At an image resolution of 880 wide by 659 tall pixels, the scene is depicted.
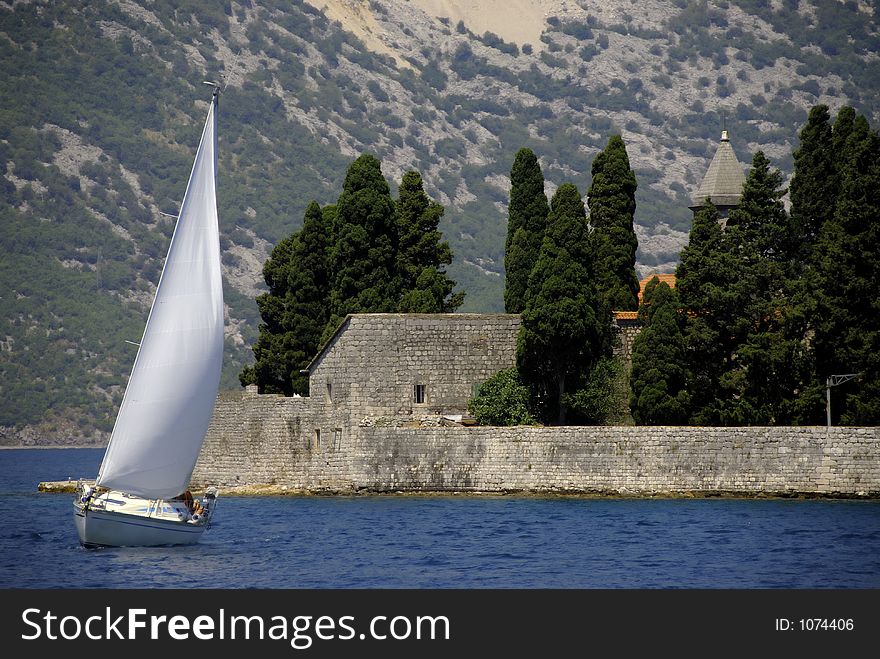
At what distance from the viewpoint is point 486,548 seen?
128 feet

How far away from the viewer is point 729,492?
48.3 m

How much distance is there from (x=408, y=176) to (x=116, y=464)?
25815 mm

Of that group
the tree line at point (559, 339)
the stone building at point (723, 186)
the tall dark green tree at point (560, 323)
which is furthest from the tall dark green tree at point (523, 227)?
the stone building at point (723, 186)

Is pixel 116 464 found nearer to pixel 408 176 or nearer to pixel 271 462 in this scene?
pixel 271 462

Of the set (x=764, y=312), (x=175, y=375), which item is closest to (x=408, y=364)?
(x=764, y=312)

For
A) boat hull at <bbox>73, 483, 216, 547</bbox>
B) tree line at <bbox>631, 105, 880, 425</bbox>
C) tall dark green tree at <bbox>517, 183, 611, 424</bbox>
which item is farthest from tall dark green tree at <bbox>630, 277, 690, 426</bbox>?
boat hull at <bbox>73, 483, 216, 547</bbox>

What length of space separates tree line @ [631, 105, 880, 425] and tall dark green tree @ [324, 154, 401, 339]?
8175mm

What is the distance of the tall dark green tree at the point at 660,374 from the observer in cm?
5178

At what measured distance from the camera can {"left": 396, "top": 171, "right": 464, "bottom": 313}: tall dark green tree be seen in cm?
5888

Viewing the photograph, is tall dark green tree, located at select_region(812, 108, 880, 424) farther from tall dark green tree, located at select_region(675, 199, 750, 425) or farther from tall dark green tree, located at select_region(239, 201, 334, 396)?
tall dark green tree, located at select_region(239, 201, 334, 396)

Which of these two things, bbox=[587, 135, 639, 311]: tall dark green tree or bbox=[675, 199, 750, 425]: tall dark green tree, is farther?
bbox=[587, 135, 639, 311]: tall dark green tree

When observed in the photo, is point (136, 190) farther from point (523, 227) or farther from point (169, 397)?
point (169, 397)

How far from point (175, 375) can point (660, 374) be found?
17.8 meters

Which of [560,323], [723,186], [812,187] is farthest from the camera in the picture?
[723,186]
